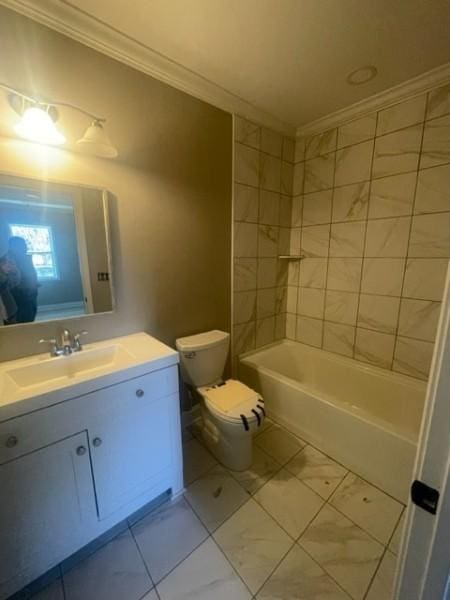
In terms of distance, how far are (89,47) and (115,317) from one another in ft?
4.54

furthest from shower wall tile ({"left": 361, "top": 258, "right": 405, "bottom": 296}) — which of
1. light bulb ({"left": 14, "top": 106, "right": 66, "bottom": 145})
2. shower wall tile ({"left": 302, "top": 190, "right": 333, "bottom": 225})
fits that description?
light bulb ({"left": 14, "top": 106, "right": 66, "bottom": 145})

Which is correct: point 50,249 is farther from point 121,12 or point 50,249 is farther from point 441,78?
point 441,78

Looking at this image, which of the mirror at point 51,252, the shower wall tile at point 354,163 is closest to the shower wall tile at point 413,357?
the shower wall tile at point 354,163

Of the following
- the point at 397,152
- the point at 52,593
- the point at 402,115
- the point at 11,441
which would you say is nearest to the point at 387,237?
the point at 397,152

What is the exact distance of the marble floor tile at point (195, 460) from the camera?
62.1 inches

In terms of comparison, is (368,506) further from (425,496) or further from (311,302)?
(311,302)

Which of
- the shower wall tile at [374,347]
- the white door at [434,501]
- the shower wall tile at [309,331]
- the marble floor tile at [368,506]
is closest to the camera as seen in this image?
the white door at [434,501]

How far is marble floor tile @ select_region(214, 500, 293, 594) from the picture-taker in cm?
110

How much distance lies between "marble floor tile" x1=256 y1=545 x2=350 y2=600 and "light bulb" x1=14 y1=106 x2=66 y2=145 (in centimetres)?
212

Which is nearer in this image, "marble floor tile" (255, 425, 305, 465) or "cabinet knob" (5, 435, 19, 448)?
"cabinet knob" (5, 435, 19, 448)

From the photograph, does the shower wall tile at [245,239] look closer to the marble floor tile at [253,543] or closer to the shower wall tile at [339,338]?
the shower wall tile at [339,338]

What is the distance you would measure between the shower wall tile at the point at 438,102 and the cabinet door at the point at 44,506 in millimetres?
2599

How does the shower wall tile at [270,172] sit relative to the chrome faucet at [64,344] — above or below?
above

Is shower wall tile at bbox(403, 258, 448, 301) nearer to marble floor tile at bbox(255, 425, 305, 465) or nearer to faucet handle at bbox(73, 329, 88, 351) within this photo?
marble floor tile at bbox(255, 425, 305, 465)
